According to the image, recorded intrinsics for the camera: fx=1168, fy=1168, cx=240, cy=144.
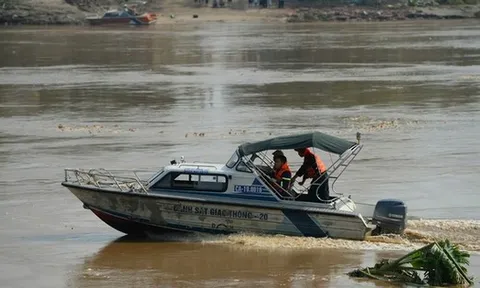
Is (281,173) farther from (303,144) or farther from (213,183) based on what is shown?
(213,183)

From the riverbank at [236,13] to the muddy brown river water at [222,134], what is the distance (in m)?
29.4

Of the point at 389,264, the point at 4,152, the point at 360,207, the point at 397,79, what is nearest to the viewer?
the point at 389,264

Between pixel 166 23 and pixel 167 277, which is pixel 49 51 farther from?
pixel 167 277

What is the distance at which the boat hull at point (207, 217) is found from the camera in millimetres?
17328

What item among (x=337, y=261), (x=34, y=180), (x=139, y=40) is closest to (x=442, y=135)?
(x=34, y=180)

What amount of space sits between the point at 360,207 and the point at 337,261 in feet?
6.56

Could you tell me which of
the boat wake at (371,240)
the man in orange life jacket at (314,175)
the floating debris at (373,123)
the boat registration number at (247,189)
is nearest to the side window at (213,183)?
the boat registration number at (247,189)

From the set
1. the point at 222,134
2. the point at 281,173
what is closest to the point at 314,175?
the point at 281,173

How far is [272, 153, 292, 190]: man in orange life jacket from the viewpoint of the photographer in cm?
1777

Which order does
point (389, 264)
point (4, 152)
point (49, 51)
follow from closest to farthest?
point (389, 264) < point (4, 152) < point (49, 51)

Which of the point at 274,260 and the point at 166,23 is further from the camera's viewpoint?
the point at 166,23

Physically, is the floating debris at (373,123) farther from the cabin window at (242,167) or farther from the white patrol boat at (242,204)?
the cabin window at (242,167)

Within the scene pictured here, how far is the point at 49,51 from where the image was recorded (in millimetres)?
62625

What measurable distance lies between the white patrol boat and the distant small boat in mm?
74066
